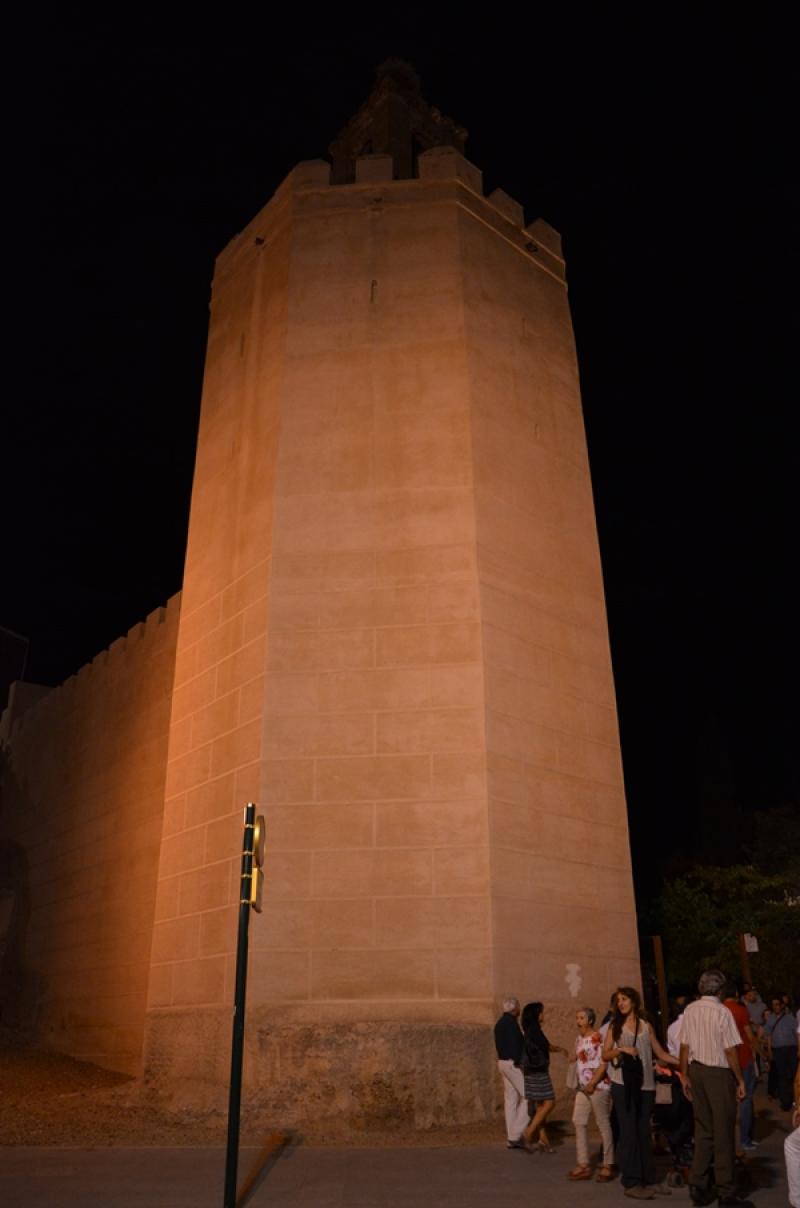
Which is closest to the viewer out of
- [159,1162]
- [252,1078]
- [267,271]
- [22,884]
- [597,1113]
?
[597,1113]

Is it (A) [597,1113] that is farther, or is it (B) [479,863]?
(B) [479,863]

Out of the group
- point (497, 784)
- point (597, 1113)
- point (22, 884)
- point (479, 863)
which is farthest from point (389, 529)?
point (22, 884)

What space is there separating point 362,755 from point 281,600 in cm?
221

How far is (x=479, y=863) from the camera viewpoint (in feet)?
34.5

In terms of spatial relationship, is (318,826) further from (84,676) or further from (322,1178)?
(84,676)

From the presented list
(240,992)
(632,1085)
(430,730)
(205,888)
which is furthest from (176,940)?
(632,1085)

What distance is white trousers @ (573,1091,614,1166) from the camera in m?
7.65

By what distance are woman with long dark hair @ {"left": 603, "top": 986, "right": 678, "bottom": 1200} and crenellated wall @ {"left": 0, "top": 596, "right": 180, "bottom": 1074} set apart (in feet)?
30.8

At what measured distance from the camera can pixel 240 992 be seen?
6633 millimetres

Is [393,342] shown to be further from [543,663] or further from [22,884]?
[22,884]

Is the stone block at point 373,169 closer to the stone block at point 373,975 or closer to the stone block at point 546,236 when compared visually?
the stone block at point 546,236

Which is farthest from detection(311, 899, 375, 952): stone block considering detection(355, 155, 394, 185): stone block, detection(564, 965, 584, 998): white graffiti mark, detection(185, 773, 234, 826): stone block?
detection(355, 155, 394, 185): stone block

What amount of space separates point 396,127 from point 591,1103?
1632 cm

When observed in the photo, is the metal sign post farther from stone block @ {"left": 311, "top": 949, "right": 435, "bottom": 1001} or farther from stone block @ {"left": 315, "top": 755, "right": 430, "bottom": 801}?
stone block @ {"left": 315, "top": 755, "right": 430, "bottom": 801}
